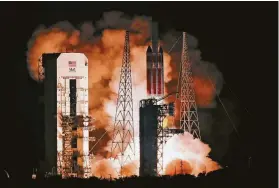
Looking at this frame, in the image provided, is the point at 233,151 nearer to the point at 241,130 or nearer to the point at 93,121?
the point at 241,130

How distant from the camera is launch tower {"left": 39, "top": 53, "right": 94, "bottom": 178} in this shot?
77.7 meters

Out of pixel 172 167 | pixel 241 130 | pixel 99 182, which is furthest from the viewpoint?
pixel 241 130

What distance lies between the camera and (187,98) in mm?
82688

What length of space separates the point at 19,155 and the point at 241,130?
12102 mm

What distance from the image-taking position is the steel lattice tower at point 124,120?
Result: 261ft

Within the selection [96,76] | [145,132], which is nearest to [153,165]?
[145,132]

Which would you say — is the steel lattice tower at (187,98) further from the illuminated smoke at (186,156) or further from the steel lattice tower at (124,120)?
the steel lattice tower at (124,120)

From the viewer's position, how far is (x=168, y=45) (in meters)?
82.2

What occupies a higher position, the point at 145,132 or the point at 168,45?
the point at 168,45

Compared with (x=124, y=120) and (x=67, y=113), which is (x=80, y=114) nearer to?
(x=67, y=113)

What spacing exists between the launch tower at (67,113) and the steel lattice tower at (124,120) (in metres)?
2.20

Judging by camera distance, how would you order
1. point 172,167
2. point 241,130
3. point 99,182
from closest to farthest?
point 99,182 → point 172,167 → point 241,130

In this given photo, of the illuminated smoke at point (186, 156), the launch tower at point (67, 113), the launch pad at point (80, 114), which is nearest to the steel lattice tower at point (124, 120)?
the launch pad at point (80, 114)

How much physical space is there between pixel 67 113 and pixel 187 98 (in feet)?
25.0
